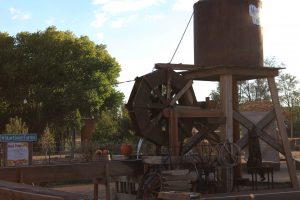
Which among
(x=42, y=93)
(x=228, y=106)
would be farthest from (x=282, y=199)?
(x=42, y=93)

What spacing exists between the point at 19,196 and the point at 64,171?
719 cm

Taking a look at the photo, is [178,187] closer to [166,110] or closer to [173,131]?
[173,131]

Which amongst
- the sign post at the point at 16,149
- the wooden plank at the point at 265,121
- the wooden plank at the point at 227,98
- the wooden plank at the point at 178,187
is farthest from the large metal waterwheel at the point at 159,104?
the sign post at the point at 16,149

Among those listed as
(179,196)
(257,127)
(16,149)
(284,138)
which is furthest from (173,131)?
(16,149)

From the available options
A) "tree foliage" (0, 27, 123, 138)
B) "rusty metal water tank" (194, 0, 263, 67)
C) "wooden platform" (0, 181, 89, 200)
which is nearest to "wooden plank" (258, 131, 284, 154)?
"rusty metal water tank" (194, 0, 263, 67)

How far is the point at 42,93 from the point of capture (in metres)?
55.9

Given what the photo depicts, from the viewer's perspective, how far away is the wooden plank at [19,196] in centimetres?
510

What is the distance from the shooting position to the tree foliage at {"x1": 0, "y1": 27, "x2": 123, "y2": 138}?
56366 millimetres

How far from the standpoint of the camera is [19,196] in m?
5.62

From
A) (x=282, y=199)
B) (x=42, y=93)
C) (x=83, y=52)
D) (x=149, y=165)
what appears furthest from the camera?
(x=83, y=52)

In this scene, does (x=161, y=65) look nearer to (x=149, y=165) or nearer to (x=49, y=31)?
(x=149, y=165)

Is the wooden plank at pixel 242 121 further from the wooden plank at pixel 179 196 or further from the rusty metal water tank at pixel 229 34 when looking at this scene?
the wooden plank at pixel 179 196

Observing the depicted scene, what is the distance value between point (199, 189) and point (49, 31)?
1937 inches

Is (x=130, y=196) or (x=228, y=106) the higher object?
(x=228, y=106)
